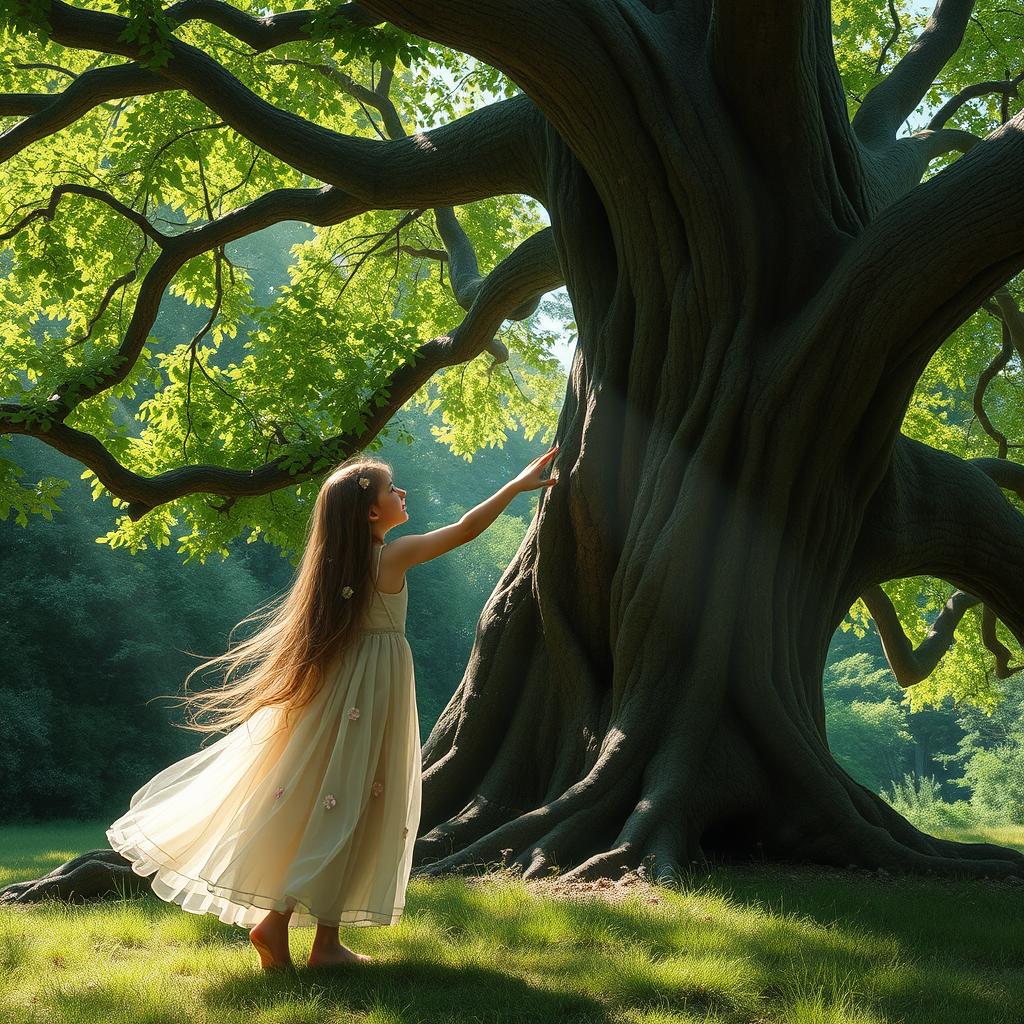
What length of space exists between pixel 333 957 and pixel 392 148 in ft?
19.2

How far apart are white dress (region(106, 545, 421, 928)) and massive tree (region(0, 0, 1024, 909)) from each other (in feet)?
5.21

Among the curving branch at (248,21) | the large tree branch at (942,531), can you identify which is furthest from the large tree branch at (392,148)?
the large tree branch at (942,531)

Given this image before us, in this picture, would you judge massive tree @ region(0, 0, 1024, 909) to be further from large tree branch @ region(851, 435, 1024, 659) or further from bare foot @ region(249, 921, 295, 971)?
bare foot @ region(249, 921, 295, 971)

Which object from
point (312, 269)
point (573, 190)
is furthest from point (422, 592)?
point (573, 190)

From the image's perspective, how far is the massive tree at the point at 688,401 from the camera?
21.4 feet

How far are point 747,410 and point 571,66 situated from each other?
2.24 m

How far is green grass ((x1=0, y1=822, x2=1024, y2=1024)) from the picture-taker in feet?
12.4

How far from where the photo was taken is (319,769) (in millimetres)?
4508

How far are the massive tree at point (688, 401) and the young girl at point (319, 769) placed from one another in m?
1.63

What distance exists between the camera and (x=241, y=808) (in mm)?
4434

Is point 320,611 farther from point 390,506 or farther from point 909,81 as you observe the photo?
point 909,81

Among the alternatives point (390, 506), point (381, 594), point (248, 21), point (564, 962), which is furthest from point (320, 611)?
point (248, 21)

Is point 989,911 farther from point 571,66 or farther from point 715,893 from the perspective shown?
point 571,66

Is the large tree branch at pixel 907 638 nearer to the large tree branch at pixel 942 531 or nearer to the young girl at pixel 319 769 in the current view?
the large tree branch at pixel 942 531
